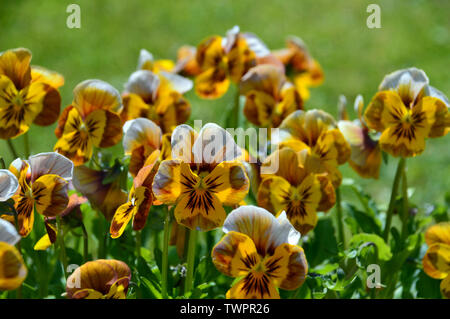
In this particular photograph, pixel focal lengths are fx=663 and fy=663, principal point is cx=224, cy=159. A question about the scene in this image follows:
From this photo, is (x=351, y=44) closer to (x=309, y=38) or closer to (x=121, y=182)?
(x=309, y=38)

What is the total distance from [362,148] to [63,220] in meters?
0.73

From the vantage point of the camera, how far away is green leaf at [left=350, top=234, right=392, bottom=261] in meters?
1.48

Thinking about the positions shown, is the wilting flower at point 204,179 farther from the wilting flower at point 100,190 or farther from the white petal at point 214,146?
the wilting flower at point 100,190

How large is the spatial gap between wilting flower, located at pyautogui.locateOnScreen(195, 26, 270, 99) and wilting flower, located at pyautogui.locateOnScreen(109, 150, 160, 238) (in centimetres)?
66

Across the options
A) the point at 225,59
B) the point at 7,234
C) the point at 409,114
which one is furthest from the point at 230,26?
the point at 7,234

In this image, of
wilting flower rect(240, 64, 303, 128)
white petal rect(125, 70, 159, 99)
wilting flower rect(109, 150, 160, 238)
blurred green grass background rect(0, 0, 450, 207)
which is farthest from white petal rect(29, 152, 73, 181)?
blurred green grass background rect(0, 0, 450, 207)

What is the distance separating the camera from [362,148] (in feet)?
5.29

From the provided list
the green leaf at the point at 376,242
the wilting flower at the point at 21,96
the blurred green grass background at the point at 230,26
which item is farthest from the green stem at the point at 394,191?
the blurred green grass background at the point at 230,26

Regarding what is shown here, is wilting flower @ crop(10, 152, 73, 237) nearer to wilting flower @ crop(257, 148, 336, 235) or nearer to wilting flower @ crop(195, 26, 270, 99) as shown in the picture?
wilting flower @ crop(257, 148, 336, 235)

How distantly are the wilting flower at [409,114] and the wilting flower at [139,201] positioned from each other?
1.74 feet

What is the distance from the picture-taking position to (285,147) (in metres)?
1.44

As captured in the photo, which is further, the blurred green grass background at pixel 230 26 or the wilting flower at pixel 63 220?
the blurred green grass background at pixel 230 26

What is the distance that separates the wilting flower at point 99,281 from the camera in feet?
3.91

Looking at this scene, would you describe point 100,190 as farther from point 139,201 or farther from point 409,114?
point 409,114
